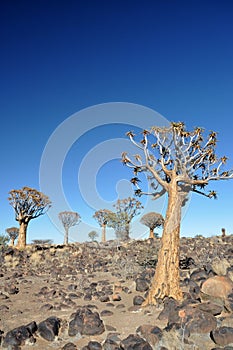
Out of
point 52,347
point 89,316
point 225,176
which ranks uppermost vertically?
point 225,176

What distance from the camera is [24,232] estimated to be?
26.1m

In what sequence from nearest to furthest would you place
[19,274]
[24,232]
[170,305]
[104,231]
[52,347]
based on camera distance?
[52,347]
[170,305]
[19,274]
[24,232]
[104,231]

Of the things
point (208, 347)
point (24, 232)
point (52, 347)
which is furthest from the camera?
point (24, 232)

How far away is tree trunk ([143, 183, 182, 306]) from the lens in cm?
753

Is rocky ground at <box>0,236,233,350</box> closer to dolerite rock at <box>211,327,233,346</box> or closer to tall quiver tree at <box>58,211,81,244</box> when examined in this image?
dolerite rock at <box>211,327,233,346</box>

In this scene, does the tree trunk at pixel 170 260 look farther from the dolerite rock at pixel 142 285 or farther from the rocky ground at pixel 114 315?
the dolerite rock at pixel 142 285

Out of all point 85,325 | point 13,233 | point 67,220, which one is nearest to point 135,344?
point 85,325

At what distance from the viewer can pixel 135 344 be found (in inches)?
184

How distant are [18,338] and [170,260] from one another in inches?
155

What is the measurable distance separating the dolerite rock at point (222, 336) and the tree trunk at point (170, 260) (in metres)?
2.45

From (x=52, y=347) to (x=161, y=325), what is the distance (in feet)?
6.97

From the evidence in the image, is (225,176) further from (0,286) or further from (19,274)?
(19,274)

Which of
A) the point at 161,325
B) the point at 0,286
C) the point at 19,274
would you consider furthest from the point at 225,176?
the point at 19,274

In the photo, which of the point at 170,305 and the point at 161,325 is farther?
the point at 170,305
